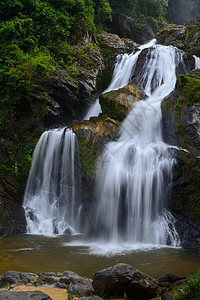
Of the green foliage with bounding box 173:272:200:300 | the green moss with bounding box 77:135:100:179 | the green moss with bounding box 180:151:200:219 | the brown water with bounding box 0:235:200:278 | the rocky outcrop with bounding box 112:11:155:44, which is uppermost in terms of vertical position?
the rocky outcrop with bounding box 112:11:155:44

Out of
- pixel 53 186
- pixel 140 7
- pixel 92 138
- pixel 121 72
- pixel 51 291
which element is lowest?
pixel 51 291

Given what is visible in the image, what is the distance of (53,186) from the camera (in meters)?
12.4

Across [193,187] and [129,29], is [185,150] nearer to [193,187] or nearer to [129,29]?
[193,187]

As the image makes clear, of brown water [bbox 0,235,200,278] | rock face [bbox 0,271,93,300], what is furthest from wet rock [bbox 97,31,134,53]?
rock face [bbox 0,271,93,300]

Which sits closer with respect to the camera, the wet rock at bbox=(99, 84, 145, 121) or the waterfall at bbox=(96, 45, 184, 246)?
the waterfall at bbox=(96, 45, 184, 246)

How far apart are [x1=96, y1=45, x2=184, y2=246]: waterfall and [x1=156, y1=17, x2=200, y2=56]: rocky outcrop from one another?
8501mm

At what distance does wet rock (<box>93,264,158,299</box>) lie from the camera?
4434 mm

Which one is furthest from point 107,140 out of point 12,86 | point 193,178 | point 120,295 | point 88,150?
point 120,295

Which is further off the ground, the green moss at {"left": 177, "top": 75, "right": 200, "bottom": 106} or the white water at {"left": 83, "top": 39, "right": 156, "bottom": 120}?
the white water at {"left": 83, "top": 39, "right": 156, "bottom": 120}

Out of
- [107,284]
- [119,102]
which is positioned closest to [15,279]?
[107,284]

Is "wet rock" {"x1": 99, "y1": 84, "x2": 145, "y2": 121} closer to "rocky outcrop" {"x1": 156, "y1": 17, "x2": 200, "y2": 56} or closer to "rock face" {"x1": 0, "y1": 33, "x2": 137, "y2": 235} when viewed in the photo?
"rock face" {"x1": 0, "y1": 33, "x2": 137, "y2": 235}

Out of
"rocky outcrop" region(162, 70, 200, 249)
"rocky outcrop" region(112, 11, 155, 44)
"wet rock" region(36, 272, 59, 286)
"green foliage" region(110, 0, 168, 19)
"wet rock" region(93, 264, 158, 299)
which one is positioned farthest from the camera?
"green foliage" region(110, 0, 168, 19)

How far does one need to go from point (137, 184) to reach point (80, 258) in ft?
14.2

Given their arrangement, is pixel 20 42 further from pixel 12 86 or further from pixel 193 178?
pixel 193 178
